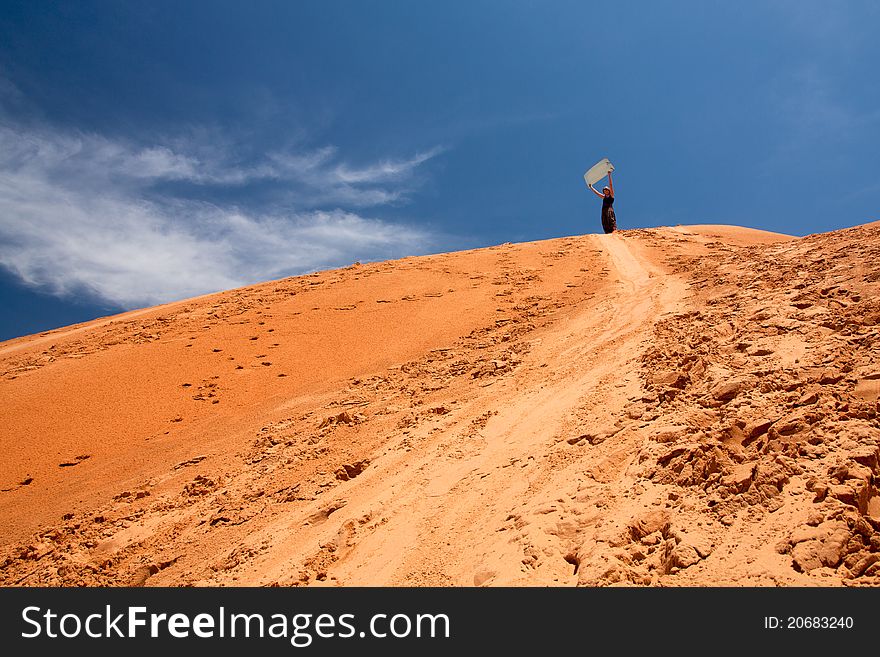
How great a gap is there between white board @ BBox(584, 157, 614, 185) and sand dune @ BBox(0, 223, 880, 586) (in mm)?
6997

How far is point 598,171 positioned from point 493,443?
1391 centimetres

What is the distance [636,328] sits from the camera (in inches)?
274

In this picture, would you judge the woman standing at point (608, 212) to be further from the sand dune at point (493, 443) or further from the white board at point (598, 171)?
the sand dune at point (493, 443)

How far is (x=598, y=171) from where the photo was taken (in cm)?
1680

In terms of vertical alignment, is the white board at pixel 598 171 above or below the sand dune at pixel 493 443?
above

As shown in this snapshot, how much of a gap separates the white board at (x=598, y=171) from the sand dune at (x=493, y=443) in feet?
23.0

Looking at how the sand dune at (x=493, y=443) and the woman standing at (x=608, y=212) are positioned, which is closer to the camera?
the sand dune at (x=493, y=443)

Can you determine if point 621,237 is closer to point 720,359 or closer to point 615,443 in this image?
point 720,359

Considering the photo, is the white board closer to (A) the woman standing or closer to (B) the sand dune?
(A) the woman standing

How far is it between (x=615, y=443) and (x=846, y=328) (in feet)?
7.77

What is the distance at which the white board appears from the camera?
1659 centimetres

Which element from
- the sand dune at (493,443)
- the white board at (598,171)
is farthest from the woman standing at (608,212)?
the sand dune at (493,443)

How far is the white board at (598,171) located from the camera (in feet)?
54.4
